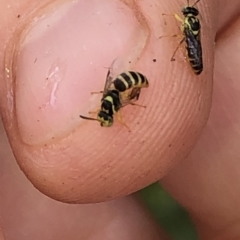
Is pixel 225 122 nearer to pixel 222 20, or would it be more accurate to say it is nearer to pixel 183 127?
pixel 222 20

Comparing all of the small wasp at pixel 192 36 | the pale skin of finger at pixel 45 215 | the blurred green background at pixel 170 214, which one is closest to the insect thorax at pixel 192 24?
the small wasp at pixel 192 36

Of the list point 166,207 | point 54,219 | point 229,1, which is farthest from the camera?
point 166,207

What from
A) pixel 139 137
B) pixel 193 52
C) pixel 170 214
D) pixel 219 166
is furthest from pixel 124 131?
pixel 170 214

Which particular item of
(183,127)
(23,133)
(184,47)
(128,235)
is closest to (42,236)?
(128,235)

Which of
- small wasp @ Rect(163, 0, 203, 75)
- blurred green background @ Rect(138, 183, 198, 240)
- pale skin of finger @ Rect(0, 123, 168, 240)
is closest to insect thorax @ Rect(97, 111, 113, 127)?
small wasp @ Rect(163, 0, 203, 75)

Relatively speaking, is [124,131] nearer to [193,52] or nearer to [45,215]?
[193,52]

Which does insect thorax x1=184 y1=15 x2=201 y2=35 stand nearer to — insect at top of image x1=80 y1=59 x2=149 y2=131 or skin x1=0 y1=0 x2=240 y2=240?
skin x1=0 y1=0 x2=240 y2=240
